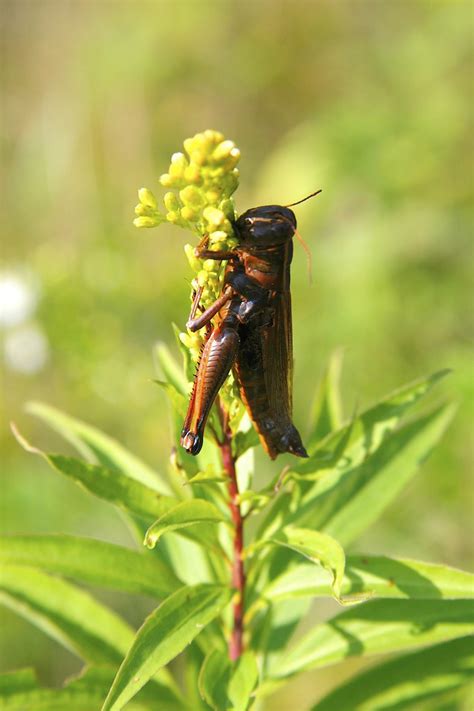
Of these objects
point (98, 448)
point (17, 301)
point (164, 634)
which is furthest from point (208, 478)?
point (17, 301)

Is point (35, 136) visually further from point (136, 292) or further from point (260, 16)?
point (136, 292)

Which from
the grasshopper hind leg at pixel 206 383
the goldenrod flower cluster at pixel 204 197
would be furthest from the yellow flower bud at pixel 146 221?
the grasshopper hind leg at pixel 206 383

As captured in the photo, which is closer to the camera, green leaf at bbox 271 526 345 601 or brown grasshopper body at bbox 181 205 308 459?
green leaf at bbox 271 526 345 601

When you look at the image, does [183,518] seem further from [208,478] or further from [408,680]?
[408,680]

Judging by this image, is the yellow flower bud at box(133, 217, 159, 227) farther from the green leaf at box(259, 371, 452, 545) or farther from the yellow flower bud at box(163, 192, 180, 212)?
the green leaf at box(259, 371, 452, 545)

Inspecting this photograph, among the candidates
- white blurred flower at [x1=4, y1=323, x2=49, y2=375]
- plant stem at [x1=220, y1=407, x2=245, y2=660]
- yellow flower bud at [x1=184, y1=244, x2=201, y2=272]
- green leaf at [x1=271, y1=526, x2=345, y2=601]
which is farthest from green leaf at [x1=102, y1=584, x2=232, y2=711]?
white blurred flower at [x1=4, y1=323, x2=49, y2=375]

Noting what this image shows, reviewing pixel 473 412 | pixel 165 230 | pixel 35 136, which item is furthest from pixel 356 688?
pixel 35 136

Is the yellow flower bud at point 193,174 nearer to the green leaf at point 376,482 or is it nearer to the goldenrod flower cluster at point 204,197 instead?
the goldenrod flower cluster at point 204,197
